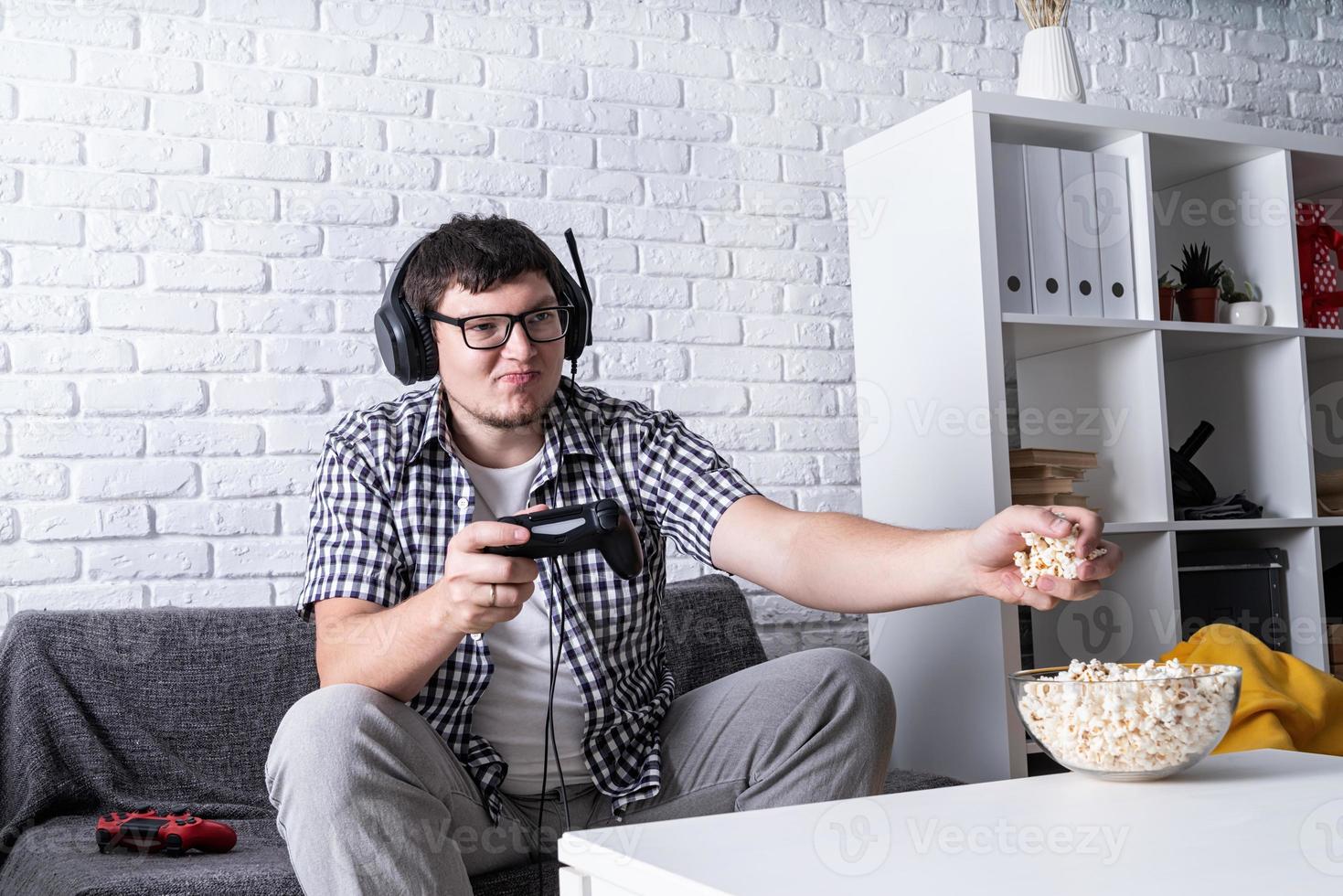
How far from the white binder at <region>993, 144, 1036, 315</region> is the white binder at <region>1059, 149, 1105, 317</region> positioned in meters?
0.10

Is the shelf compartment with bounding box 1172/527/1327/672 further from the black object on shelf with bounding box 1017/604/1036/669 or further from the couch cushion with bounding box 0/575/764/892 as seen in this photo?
the couch cushion with bounding box 0/575/764/892

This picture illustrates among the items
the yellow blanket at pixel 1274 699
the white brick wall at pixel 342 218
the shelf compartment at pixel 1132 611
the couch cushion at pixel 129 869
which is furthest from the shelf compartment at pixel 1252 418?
the couch cushion at pixel 129 869

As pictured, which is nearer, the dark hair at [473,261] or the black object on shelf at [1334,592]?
the dark hair at [473,261]

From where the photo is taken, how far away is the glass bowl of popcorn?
115 centimetres

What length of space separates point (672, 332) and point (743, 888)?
179 cm

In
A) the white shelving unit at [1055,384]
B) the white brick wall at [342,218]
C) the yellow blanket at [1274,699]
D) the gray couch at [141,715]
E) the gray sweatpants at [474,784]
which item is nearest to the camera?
the gray sweatpants at [474,784]

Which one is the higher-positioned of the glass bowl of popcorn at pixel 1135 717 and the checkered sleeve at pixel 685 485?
the checkered sleeve at pixel 685 485

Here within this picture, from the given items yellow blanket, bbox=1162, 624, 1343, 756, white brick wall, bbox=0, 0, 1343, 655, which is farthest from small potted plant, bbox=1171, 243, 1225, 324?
yellow blanket, bbox=1162, 624, 1343, 756

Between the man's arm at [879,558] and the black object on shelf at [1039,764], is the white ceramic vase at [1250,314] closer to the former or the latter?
the black object on shelf at [1039,764]

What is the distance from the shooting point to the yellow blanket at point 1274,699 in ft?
6.31

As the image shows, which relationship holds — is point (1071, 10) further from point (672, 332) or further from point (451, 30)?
point (451, 30)

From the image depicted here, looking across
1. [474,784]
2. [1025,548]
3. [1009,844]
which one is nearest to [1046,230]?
[1025,548]

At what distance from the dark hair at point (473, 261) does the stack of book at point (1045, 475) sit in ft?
3.44

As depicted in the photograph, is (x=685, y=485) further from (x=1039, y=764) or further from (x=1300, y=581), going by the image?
(x=1300, y=581)
